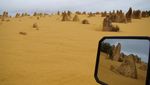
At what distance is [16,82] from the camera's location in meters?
5.98

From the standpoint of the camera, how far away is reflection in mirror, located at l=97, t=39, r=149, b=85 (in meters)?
1.69

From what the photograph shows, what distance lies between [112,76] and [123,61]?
0.81 ft

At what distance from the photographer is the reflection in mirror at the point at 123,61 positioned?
1.69 meters

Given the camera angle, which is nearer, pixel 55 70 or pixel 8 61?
pixel 55 70

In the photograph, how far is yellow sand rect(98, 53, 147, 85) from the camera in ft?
5.67

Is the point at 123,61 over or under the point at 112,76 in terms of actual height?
over

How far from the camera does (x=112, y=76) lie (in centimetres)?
204

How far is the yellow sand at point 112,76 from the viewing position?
1.73 metres

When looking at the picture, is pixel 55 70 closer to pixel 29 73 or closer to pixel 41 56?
pixel 29 73

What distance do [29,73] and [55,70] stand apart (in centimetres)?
73

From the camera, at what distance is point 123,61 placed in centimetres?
183

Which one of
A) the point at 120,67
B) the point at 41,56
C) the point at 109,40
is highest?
the point at 109,40

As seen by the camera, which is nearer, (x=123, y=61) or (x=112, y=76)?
(x=123, y=61)

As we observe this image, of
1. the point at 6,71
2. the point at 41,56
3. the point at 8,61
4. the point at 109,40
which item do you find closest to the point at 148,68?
the point at 109,40
